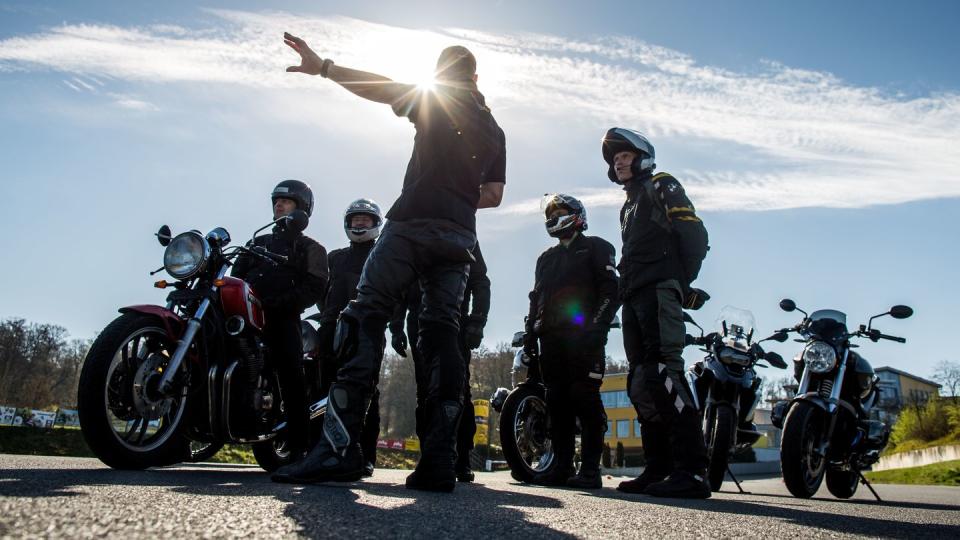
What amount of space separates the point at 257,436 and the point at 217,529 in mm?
2652

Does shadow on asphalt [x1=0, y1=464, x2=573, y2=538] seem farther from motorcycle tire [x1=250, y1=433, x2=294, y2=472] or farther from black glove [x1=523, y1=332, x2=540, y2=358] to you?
black glove [x1=523, y1=332, x2=540, y2=358]

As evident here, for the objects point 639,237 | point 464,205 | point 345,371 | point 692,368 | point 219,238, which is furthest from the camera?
point 692,368

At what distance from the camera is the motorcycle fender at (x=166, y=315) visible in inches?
123

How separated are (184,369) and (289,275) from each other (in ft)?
3.76

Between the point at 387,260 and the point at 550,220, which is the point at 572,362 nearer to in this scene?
the point at 550,220

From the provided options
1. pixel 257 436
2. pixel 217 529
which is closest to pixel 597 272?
pixel 257 436

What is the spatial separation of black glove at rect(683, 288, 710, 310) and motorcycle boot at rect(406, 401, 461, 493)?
1909 mm

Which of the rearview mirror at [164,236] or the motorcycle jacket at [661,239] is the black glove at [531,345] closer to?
the motorcycle jacket at [661,239]

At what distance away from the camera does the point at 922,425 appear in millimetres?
31375

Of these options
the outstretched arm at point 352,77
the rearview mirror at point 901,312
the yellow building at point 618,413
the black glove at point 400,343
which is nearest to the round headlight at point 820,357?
the rearview mirror at point 901,312

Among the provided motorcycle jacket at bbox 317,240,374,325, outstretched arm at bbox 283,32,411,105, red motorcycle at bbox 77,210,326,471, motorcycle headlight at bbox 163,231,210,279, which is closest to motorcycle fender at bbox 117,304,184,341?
red motorcycle at bbox 77,210,326,471

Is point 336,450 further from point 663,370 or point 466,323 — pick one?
point 466,323

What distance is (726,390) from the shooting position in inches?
236

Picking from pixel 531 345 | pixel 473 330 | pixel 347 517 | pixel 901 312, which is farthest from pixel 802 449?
pixel 347 517
